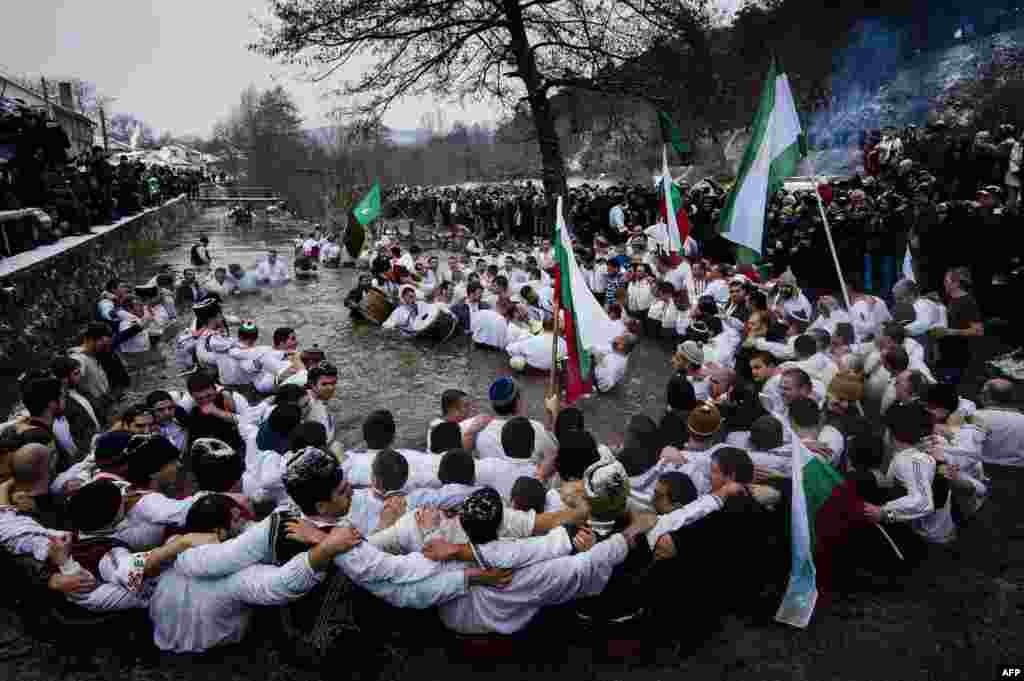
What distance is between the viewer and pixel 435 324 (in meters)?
9.34

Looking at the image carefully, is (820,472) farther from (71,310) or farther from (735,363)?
(71,310)

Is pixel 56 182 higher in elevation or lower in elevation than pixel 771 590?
higher

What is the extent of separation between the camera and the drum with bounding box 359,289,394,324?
1027 centimetres

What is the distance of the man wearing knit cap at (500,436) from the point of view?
4238 mm

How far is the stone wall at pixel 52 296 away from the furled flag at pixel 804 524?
28.4ft

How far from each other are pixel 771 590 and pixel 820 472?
30.1 inches

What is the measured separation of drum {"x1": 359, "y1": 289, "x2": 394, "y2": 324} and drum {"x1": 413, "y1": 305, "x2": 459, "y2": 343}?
3.32ft

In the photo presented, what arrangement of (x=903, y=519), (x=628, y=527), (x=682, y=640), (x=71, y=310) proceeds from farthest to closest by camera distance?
(x=71, y=310) → (x=903, y=519) → (x=682, y=640) → (x=628, y=527)

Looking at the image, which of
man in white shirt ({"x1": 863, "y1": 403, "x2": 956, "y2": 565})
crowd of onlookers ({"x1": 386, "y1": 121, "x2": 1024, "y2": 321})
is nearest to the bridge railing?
crowd of onlookers ({"x1": 386, "y1": 121, "x2": 1024, "y2": 321})

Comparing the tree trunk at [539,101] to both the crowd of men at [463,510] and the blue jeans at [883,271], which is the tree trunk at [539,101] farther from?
the crowd of men at [463,510]

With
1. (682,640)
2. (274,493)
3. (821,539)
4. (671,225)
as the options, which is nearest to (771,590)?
(821,539)

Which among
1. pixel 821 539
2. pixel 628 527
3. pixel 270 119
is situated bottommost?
pixel 821 539

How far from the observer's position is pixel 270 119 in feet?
143

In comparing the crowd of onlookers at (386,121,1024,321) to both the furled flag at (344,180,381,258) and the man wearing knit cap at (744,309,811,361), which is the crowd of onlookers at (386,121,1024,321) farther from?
the furled flag at (344,180,381,258)
